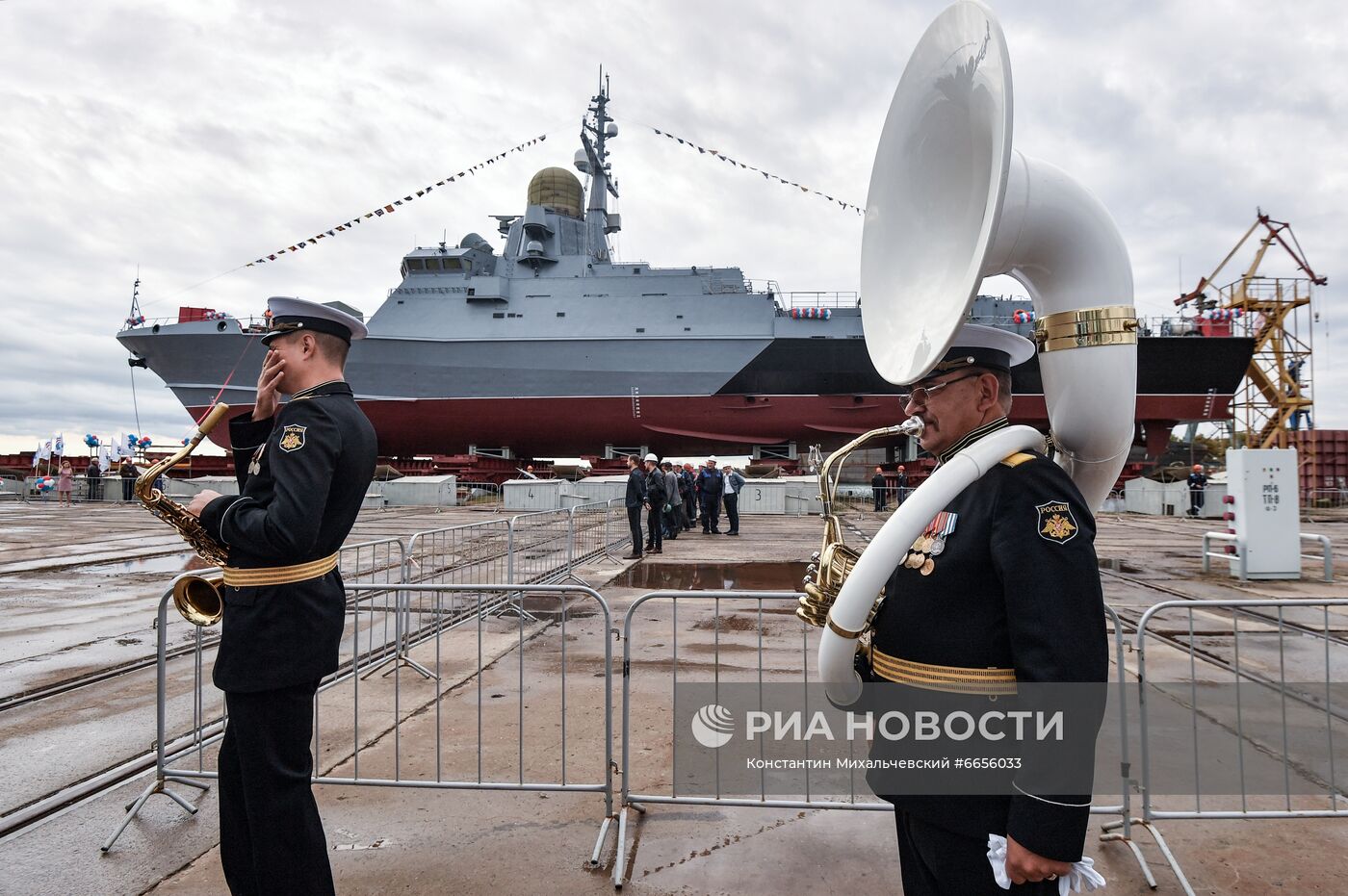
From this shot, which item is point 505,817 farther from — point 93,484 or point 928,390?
point 93,484

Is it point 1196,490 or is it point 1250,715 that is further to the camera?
point 1196,490

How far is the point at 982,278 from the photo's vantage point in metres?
1.52

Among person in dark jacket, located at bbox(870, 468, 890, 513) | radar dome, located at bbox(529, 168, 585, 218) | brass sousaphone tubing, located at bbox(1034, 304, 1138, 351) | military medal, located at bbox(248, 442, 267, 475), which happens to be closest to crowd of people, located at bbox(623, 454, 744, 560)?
person in dark jacket, located at bbox(870, 468, 890, 513)

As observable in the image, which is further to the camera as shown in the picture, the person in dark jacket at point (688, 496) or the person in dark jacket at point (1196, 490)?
the person in dark jacket at point (1196, 490)

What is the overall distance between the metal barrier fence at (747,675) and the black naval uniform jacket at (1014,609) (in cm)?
94

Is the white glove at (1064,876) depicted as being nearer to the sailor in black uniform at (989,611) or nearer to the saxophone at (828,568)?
the sailor in black uniform at (989,611)

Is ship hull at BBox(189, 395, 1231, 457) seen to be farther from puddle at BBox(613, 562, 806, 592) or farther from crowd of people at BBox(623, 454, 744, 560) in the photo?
puddle at BBox(613, 562, 806, 592)

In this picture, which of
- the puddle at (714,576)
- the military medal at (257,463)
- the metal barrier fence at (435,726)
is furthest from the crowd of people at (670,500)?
the military medal at (257,463)

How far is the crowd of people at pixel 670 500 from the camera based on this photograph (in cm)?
1184

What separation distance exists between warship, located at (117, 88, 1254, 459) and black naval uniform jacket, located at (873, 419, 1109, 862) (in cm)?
2452

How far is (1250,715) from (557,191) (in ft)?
98.9

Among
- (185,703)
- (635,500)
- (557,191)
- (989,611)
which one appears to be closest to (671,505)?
(635,500)

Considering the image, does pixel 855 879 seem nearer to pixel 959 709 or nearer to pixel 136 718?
pixel 959 709

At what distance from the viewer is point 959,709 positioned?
1671mm
